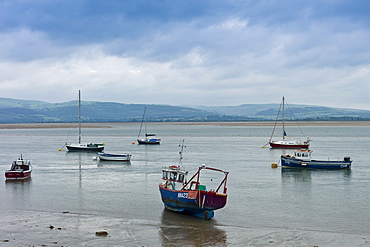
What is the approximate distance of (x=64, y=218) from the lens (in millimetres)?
27938

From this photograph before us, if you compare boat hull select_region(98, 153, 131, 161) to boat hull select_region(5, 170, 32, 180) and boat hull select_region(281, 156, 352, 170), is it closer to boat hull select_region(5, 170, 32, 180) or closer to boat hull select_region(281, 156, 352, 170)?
boat hull select_region(5, 170, 32, 180)

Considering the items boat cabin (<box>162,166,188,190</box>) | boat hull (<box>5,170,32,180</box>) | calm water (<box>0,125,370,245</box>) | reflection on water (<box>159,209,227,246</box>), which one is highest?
boat cabin (<box>162,166,188,190</box>)

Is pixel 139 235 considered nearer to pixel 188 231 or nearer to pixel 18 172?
pixel 188 231

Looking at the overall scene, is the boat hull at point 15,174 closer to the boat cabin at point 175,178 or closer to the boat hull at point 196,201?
the boat cabin at point 175,178

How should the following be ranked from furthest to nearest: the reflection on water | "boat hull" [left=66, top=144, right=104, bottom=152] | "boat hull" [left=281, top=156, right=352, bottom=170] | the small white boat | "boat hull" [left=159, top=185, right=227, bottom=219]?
"boat hull" [left=66, top=144, right=104, bottom=152] < the small white boat < "boat hull" [left=281, top=156, right=352, bottom=170] < "boat hull" [left=159, top=185, right=227, bottom=219] < the reflection on water

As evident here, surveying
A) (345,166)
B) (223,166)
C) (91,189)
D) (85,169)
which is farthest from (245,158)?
(91,189)

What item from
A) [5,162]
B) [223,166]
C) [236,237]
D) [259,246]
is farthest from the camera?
[5,162]

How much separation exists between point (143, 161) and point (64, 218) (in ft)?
117

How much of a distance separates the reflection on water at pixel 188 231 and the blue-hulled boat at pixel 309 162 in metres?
27.5

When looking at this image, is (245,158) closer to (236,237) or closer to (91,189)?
(91,189)

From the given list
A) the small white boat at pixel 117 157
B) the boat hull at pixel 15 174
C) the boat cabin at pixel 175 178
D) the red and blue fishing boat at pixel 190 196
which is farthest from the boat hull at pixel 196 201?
the small white boat at pixel 117 157

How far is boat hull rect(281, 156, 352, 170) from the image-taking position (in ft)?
169

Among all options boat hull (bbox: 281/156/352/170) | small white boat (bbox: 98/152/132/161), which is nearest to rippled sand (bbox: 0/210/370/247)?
boat hull (bbox: 281/156/352/170)

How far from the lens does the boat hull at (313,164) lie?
51.4 m
